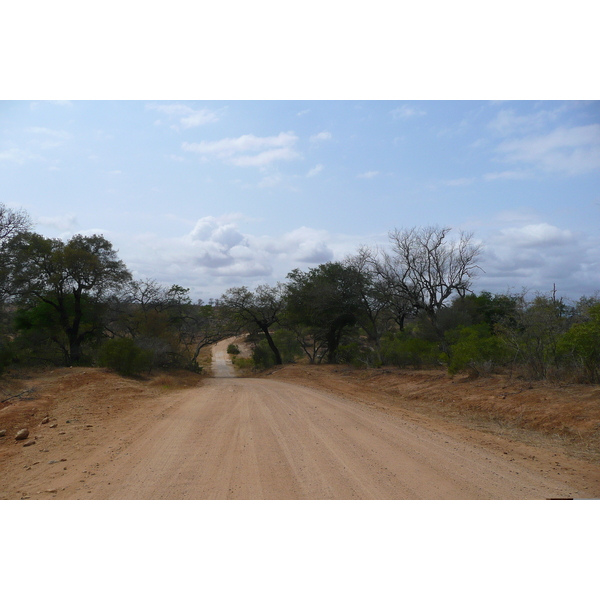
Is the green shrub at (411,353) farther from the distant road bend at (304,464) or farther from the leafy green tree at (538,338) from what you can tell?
the distant road bend at (304,464)

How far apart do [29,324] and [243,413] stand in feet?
60.5

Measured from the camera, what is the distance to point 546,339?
13.5 meters

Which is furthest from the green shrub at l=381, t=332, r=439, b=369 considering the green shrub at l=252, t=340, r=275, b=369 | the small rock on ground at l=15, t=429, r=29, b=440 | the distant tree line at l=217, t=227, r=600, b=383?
the small rock on ground at l=15, t=429, r=29, b=440

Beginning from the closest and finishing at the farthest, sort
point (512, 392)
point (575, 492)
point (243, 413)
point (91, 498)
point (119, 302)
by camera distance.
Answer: point (91, 498) → point (575, 492) → point (243, 413) → point (512, 392) → point (119, 302)

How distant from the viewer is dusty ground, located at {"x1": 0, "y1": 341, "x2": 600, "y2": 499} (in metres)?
5.75

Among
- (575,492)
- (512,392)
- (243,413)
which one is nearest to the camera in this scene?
(575,492)

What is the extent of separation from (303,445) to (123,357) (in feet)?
44.3

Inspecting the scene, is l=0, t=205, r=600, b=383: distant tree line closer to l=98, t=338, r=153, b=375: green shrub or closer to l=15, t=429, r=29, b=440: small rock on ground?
l=98, t=338, r=153, b=375: green shrub

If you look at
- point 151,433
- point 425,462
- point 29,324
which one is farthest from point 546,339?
point 29,324

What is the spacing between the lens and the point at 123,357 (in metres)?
18.9

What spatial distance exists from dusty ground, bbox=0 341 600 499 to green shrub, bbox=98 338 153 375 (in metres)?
3.97

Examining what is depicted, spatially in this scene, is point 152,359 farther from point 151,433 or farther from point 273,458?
point 273,458

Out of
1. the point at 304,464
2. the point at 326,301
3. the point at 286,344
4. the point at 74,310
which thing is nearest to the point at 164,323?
the point at 74,310

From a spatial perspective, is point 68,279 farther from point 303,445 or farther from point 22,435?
→ point 303,445
